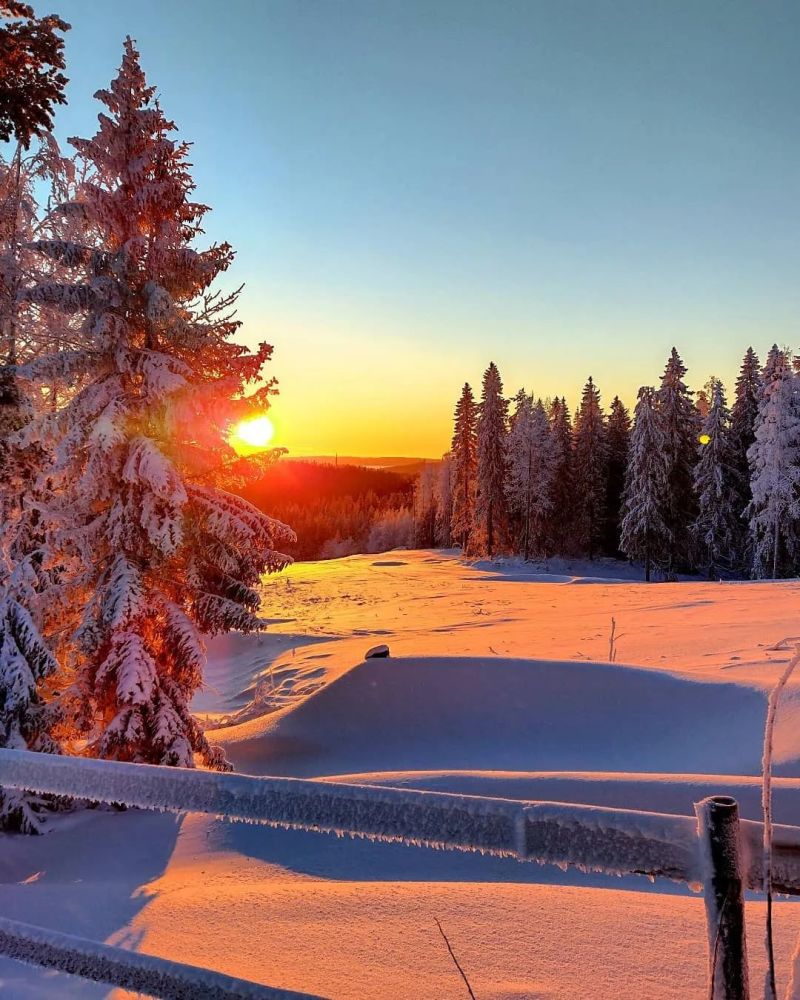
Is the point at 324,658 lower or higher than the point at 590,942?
lower

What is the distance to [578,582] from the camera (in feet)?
104

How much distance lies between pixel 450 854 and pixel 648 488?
41.4 m

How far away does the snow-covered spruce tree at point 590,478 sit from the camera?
51.4 meters

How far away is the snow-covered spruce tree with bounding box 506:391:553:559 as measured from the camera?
51.3 m

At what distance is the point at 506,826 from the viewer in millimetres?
1545

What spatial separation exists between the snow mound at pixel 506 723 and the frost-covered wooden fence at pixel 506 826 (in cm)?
616

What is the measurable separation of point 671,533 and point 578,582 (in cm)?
1534

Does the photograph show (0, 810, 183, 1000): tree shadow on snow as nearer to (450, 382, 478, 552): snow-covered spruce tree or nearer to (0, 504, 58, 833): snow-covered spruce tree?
(0, 504, 58, 833): snow-covered spruce tree

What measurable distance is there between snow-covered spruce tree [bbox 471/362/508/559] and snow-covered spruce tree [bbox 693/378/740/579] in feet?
47.6

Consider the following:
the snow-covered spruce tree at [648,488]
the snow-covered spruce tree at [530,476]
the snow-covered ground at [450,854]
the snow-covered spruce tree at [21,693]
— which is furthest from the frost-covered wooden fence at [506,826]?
the snow-covered spruce tree at [530,476]

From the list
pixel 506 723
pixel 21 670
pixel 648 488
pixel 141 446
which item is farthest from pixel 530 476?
pixel 21 670

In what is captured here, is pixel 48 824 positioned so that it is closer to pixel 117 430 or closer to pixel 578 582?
pixel 117 430

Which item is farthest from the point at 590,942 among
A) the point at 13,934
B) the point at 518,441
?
the point at 518,441

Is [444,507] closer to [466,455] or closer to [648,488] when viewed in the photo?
[466,455]
